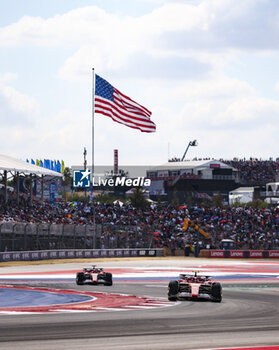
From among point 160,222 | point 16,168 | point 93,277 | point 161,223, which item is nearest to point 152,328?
point 93,277

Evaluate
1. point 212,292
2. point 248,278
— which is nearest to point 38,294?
point 212,292

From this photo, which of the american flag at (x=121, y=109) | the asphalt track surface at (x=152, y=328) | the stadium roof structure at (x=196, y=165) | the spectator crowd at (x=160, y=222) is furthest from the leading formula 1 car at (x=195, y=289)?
the stadium roof structure at (x=196, y=165)

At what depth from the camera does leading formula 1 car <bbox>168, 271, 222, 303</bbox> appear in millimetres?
19625

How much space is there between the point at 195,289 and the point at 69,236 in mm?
27299

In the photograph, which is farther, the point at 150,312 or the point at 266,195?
the point at 266,195

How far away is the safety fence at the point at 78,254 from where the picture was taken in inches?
1616

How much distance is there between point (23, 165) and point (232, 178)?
229 ft

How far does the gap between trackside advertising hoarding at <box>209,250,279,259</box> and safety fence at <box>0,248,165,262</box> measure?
388 cm

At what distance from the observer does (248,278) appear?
109 feet

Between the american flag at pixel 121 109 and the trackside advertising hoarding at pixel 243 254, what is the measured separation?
12986 millimetres

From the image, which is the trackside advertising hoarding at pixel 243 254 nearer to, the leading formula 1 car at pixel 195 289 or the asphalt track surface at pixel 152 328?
the leading formula 1 car at pixel 195 289

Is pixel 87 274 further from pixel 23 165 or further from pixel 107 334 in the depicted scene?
pixel 23 165

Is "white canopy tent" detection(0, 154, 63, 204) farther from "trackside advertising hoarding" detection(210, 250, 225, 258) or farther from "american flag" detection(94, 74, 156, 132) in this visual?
"trackside advertising hoarding" detection(210, 250, 225, 258)

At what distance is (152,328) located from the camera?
1338 centimetres
